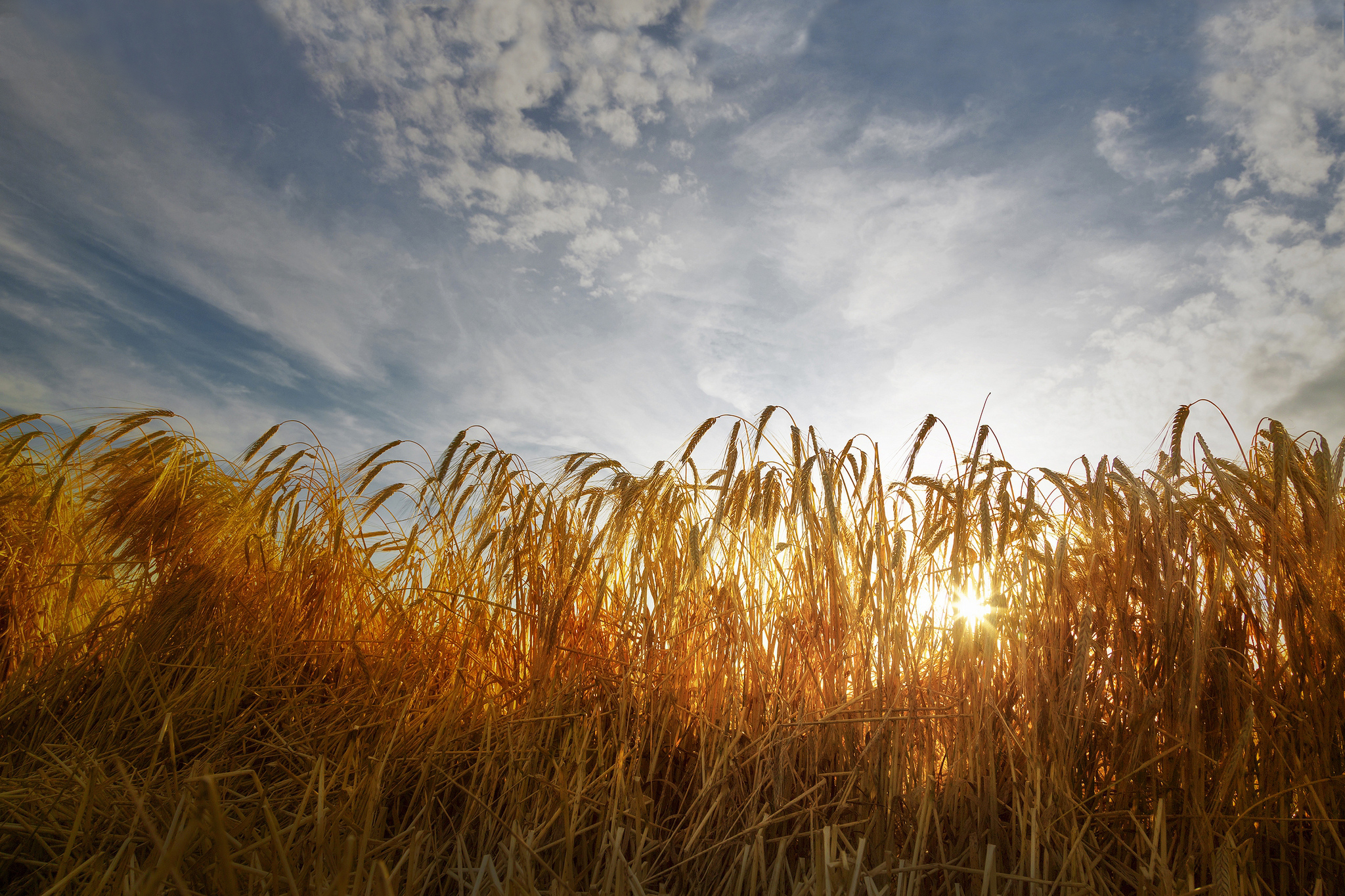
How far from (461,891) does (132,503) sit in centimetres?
250

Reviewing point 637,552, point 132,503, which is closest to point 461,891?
point 637,552

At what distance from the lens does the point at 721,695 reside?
72.0 inches

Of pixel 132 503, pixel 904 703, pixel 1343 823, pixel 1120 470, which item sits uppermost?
pixel 1120 470

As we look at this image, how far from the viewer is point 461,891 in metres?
1.18

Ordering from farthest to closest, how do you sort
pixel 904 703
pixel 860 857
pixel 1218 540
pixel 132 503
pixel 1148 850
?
pixel 132 503 < pixel 904 703 < pixel 1218 540 < pixel 1148 850 < pixel 860 857

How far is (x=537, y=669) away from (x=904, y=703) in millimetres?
1144

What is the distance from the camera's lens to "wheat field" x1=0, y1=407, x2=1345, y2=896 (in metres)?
1.29

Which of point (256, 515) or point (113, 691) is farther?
point (256, 515)

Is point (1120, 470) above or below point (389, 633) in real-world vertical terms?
above

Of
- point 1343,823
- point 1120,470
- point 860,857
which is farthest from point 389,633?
point 1343,823

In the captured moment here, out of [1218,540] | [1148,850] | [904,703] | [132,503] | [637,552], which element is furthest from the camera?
[132,503]

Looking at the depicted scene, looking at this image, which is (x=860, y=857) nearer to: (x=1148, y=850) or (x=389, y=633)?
(x=1148, y=850)

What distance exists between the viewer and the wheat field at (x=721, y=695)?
1285mm

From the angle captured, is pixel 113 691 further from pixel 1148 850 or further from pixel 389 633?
pixel 1148 850
